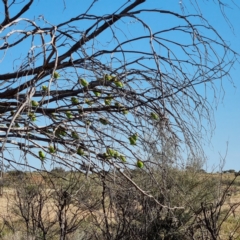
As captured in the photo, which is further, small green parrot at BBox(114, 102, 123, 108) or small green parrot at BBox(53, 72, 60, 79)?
small green parrot at BBox(114, 102, 123, 108)

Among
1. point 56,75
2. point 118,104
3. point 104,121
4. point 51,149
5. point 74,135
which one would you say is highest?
point 56,75

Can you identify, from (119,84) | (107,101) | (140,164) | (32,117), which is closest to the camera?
(119,84)

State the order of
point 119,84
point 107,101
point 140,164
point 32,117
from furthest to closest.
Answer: point 140,164 → point 107,101 → point 32,117 → point 119,84

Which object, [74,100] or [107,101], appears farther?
[74,100]

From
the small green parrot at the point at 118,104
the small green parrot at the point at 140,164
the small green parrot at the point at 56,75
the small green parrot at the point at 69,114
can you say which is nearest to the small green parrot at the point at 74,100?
the small green parrot at the point at 69,114

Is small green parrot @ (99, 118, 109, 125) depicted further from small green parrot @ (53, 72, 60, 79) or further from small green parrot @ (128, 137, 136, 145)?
small green parrot @ (53, 72, 60, 79)

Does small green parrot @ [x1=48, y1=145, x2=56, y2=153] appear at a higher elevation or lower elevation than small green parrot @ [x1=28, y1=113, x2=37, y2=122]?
lower

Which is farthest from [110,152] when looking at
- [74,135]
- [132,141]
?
[74,135]

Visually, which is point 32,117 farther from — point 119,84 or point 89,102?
point 119,84

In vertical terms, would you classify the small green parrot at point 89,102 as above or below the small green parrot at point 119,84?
below

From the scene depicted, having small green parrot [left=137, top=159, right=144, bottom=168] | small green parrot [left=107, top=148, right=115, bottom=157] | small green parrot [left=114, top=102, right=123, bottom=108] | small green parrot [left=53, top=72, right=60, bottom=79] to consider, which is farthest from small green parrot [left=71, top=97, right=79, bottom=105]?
small green parrot [left=137, top=159, right=144, bottom=168]

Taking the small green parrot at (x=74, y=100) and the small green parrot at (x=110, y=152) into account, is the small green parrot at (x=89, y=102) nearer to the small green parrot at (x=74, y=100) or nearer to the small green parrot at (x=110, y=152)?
the small green parrot at (x=74, y=100)

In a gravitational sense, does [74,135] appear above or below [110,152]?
above

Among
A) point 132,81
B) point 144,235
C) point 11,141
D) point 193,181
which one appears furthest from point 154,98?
point 193,181
